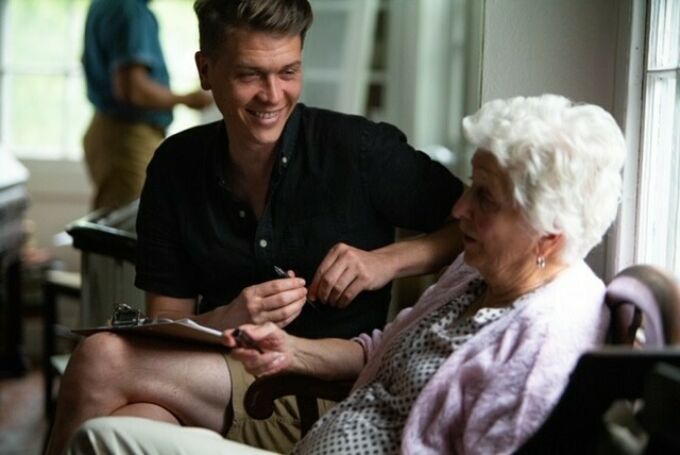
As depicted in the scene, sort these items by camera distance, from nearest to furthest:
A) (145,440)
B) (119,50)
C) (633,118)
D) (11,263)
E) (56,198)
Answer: (145,440)
(633,118)
(119,50)
(11,263)
(56,198)

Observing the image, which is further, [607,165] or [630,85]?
[630,85]

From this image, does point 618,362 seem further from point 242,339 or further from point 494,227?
point 242,339

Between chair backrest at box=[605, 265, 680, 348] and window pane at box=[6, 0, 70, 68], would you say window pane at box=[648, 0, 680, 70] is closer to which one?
chair backrest at box=[605, 265, 680, 348]

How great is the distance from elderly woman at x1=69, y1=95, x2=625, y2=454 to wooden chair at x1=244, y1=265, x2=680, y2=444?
0.14 feet

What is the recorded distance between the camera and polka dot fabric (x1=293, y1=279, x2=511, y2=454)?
198cm

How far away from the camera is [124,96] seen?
4.54 meters

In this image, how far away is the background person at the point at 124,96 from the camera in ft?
14.5

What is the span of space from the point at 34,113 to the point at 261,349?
167 inches

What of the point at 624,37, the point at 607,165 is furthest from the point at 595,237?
the point at 624,37

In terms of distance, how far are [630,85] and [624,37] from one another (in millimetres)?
101

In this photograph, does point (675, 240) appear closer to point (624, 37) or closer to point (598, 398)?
point (624, 37)

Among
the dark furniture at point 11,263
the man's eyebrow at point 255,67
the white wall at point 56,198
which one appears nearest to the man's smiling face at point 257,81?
the man's eyebrow at point 255,67

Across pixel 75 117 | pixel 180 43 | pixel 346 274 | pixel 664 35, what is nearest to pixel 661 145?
pixel 664 35

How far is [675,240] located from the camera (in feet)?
7.22
